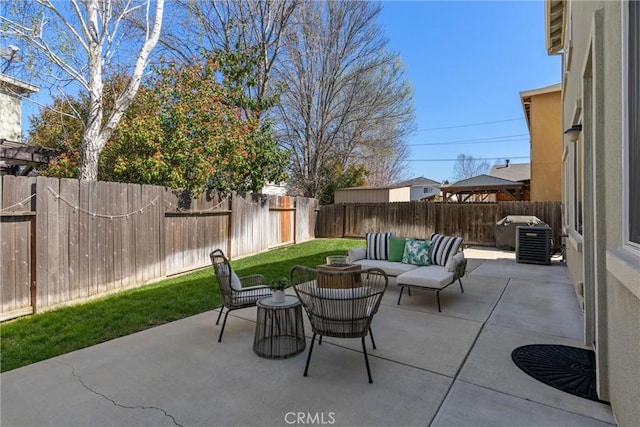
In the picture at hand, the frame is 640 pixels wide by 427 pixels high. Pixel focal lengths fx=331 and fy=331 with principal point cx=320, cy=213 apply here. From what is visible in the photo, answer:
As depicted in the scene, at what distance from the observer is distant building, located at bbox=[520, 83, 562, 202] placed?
41.1ft

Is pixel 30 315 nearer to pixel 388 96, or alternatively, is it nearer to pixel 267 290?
pixel 267 290

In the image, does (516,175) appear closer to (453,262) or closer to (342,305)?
(453,262)

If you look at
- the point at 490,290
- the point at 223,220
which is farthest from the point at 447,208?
the point at 223,220

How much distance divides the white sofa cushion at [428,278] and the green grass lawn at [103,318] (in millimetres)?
2786

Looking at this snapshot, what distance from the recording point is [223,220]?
8539mm

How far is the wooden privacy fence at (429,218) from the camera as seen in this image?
11.3m

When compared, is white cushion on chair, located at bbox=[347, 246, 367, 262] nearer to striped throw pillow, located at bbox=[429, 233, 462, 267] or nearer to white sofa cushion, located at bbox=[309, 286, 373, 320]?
striped throw pillow, located at bbox=[429, 233, 462, 267]

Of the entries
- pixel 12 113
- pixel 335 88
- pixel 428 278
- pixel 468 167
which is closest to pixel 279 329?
pixel 428 278

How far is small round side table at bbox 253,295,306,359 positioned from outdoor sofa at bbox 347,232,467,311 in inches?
81.4

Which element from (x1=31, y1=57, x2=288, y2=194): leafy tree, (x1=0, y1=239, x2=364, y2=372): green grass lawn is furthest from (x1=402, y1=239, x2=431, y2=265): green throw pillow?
(x1=31, y1=57, x2=288, y2=194): leafy tree

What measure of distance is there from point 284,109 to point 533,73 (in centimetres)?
1243

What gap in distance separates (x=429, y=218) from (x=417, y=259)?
7648 mm

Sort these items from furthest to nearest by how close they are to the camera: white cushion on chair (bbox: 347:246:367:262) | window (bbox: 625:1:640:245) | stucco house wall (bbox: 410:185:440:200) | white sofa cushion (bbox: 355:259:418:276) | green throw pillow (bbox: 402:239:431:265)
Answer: stucco house wall (bbox: 410:185:440:200) → white cushion on chair (bbox: 347:246:367:262) → green throw pillow (bbox: 402:239:431:265) → white sofa cushion (bbox: 355:259:418:276) → window (bbox: 625:1:640:245)

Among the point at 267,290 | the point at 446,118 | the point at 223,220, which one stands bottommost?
the point at 267,290
